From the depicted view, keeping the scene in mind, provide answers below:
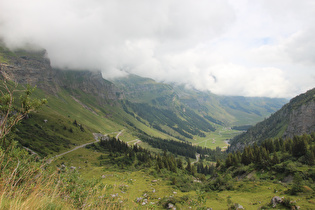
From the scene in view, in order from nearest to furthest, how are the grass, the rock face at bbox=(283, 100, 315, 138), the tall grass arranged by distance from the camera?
the tall grass, the grass, the rock face at bbox=(283, 100, 315, 138)

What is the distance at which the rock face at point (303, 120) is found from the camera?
157625mm

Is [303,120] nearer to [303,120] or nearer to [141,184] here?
[303,120]

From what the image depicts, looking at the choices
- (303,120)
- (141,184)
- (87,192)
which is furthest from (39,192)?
(303,120)

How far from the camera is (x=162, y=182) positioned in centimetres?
5244

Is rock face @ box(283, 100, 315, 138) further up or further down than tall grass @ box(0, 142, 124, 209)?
further up

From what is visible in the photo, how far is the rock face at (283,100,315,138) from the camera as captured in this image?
517ft

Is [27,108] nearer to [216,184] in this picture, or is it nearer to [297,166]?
[216,184]

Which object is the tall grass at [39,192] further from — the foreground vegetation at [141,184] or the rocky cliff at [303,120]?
the rocky cliff at [303,120]

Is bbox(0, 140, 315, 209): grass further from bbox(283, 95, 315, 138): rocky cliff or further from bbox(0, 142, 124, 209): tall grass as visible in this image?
bbox(283, 95, 315, 138): rocky cliff

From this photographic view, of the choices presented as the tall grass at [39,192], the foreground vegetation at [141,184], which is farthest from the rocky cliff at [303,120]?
the tall grass at [39,192]

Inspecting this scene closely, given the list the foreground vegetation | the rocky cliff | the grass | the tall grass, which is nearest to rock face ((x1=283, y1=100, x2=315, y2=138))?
the rocky cliff

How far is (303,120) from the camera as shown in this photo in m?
164

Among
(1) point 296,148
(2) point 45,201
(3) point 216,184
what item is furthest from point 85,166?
(1) point 296,148

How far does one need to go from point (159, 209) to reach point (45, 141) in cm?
13823
